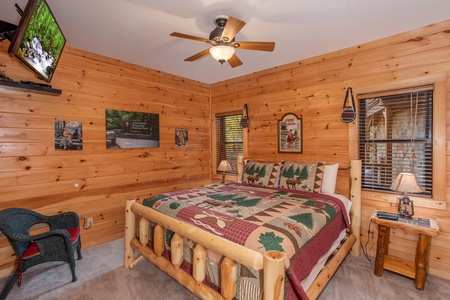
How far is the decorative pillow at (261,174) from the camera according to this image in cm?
319

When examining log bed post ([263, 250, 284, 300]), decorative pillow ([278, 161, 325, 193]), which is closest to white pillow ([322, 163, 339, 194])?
decorative pillow ([278, 161, 325, 193])

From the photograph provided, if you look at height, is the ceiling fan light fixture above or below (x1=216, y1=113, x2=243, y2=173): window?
above

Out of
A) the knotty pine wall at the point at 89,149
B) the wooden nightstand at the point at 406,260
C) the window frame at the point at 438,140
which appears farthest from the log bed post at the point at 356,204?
the knotty pine wall at the point at 89,149

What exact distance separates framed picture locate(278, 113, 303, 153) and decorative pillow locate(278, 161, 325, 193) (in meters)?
0.53

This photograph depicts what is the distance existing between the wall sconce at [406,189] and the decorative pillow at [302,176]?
77cm

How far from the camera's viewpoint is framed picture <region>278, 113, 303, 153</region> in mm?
3502

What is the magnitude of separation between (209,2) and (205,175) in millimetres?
3284

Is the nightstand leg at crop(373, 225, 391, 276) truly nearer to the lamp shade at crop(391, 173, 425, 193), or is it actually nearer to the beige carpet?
the beige carpet

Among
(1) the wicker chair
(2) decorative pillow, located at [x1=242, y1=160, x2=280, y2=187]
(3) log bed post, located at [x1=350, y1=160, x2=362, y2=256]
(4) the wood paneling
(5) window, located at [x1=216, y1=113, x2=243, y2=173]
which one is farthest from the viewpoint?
(5) window, located at [x1=216, y1=113, x2=243, y2=173]

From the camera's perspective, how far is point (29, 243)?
2266 mm

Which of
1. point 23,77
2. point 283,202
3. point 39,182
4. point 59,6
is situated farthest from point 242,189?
point 23,77

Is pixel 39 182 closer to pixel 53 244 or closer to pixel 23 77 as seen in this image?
pixel 53 244

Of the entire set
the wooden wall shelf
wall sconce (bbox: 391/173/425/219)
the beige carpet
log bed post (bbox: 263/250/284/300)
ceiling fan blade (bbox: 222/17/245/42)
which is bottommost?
the beige carpet

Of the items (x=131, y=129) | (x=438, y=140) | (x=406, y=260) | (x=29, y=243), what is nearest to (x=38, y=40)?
(x=131, y=129)
